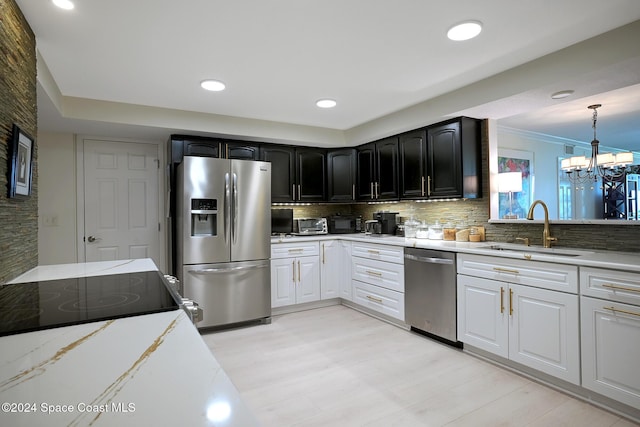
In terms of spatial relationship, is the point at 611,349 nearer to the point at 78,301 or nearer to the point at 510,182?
the point at 510,182

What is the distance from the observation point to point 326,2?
1850 millimetres

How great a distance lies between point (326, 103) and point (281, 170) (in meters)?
1.22

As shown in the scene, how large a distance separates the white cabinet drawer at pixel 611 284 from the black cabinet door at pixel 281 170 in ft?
10.3

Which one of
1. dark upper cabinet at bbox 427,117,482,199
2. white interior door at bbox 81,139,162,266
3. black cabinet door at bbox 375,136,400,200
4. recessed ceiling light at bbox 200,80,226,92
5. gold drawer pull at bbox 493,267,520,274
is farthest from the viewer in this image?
black cabinet door at bbox 375,136,400,200

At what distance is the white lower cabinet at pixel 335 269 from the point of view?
4316 millimetres

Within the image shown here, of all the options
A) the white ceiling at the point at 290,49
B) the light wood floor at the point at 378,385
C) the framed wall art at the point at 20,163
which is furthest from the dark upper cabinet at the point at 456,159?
the framed wall art at the point at 20,163

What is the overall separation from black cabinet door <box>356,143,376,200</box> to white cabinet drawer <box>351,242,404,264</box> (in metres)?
0.72

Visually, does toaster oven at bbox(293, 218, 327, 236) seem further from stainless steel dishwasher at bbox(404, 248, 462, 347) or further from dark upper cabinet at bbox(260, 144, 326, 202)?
stainless steel dishwasher at bbox(404, 248, 462, 347)

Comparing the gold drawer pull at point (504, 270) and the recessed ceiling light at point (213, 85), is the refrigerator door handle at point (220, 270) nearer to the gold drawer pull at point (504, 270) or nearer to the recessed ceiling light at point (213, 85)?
the recessed ceiling light at point (213, 85)

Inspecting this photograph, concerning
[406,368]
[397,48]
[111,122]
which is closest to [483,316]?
[406,368]

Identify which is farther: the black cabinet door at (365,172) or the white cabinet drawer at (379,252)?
the black cabinet door at (365,172)

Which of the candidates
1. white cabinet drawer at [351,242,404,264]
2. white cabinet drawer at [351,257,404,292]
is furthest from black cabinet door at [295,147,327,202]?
white cabinet drawer at [351,257,404,292]

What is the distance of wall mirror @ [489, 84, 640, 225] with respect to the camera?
3793 millimetres

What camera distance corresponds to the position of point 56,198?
12.6 ft
